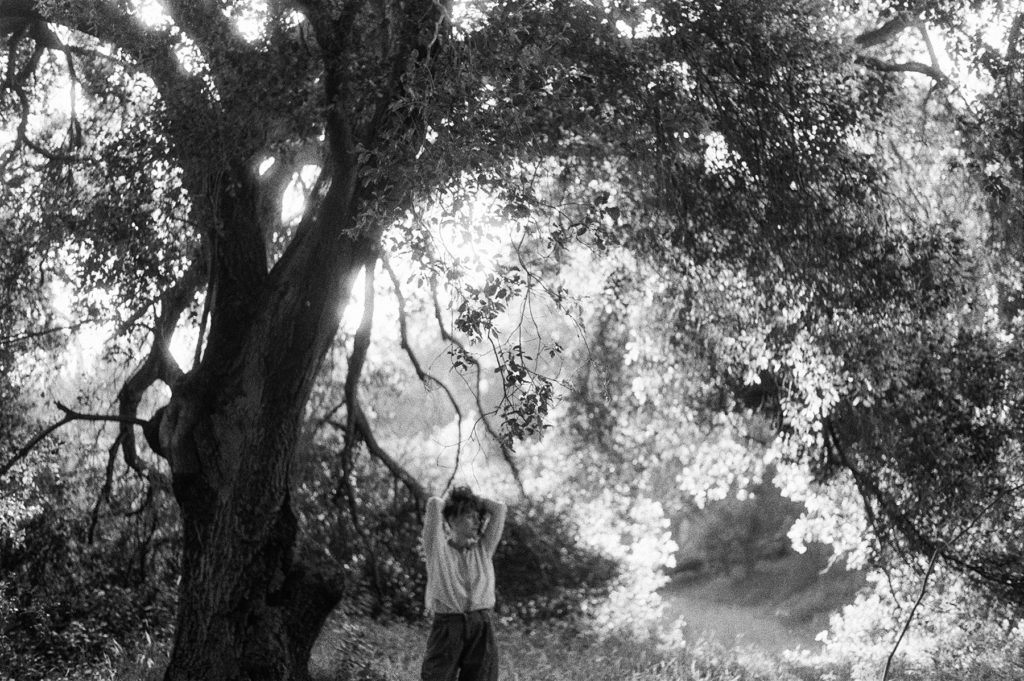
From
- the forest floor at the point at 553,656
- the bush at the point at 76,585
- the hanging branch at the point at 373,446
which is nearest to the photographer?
the bush at the point at 76,585

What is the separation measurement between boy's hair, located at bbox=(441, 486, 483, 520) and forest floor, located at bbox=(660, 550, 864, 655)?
871 inches

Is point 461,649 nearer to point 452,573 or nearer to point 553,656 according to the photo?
point 452,573

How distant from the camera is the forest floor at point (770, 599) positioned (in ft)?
95.4

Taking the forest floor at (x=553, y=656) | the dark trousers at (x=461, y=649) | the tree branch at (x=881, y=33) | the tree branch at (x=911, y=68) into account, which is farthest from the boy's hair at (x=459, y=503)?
the tree branch at (x=881, y=33)

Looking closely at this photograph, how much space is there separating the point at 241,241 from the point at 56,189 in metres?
2.71

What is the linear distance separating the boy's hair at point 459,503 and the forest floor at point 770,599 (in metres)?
22.1

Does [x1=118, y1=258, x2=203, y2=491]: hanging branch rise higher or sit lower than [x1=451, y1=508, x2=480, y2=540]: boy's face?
higher

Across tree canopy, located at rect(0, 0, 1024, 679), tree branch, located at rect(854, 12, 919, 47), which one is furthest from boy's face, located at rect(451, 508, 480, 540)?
tree branch, located at rect(854, 12, 919, 47)

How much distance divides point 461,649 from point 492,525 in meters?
0.77

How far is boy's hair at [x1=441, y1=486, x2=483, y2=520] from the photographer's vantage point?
20.6 feet

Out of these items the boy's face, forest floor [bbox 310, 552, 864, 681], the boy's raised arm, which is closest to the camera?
the boy's face

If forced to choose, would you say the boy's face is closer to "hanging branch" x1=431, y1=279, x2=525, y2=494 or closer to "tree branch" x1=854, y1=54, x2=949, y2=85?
"hanging branch" x1=431, y1=279, x2=525, y2=494

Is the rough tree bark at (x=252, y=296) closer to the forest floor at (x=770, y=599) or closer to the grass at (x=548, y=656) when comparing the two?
the grass at (x=548, y=656)

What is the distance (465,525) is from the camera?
20.4ft
